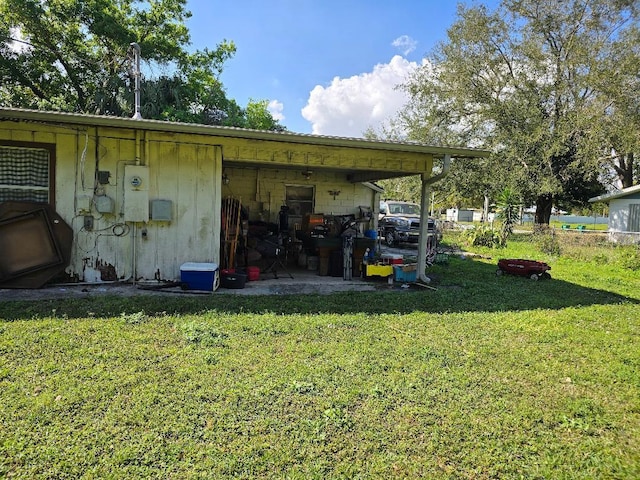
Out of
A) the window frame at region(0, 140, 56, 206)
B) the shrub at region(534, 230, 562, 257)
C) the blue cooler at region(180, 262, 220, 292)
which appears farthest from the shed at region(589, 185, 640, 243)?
the window frame at region(0, 140, 56, 206)

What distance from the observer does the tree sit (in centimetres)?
1673

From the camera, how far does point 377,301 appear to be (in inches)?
224

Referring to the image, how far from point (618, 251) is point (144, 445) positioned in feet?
42.7

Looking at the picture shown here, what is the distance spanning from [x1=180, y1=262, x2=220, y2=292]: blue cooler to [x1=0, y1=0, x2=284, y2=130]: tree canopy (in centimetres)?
1026

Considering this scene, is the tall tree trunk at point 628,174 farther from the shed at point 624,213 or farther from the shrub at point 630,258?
the shrub at point 630,258

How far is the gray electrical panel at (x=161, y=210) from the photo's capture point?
587 cm

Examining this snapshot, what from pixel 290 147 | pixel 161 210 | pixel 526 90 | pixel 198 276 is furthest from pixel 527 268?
pixel 526 90

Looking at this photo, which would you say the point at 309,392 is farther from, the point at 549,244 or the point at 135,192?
the point at 549,244

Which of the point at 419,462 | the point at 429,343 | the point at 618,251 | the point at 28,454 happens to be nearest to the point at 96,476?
the point at 28,454

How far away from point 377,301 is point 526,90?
16450mm

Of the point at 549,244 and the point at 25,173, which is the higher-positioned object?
the point at 25,173

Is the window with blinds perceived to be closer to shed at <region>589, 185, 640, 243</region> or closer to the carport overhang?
the carport overhang

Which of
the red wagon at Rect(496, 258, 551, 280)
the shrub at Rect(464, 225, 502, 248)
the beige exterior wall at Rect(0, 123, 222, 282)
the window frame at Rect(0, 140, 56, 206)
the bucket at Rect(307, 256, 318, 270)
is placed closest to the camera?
the window frame at Rect(0, 140, 56, 206)

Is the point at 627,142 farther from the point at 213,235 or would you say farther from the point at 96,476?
the point at 96,476
